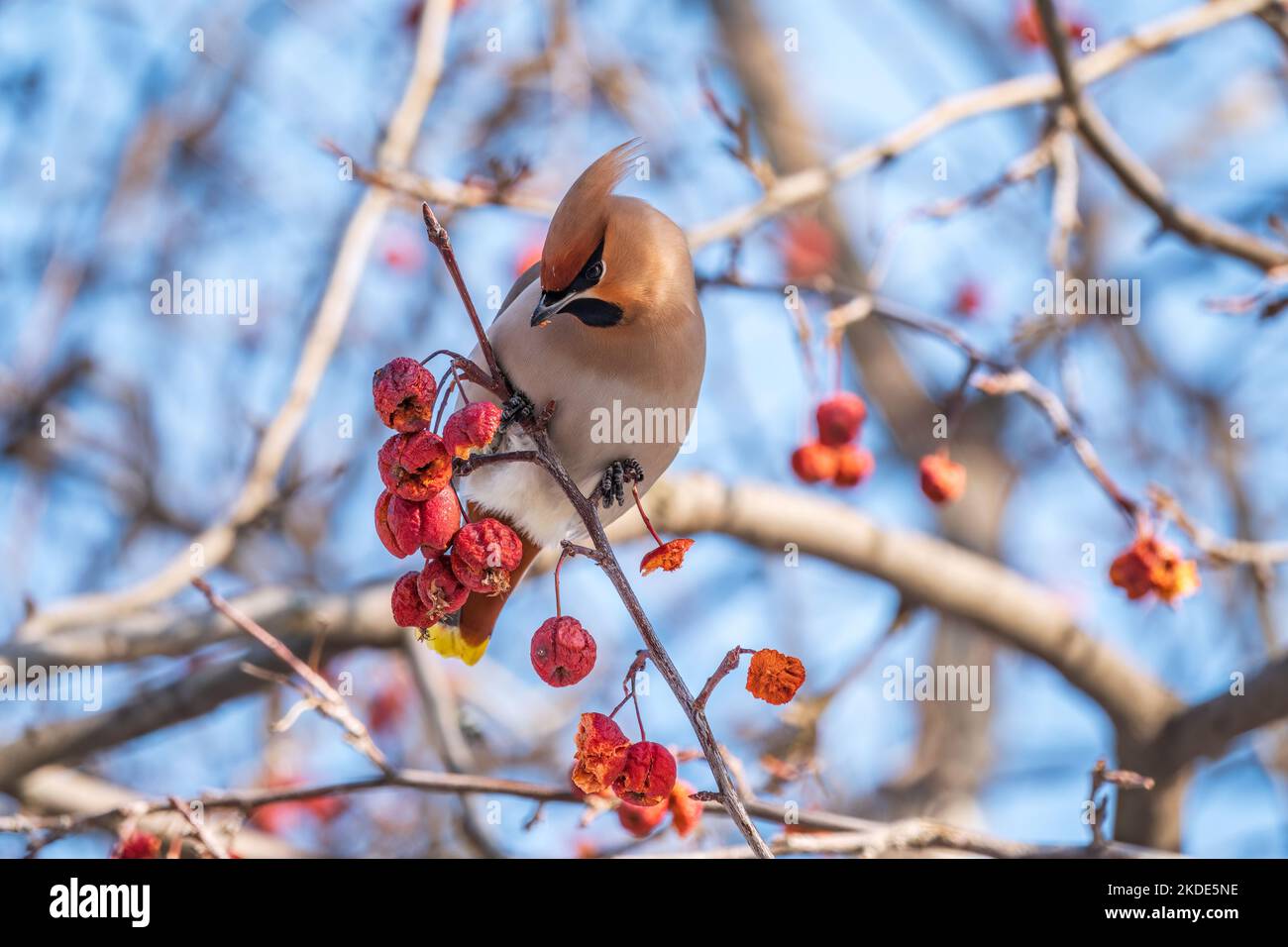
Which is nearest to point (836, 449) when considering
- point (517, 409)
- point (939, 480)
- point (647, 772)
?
point (939, 480)

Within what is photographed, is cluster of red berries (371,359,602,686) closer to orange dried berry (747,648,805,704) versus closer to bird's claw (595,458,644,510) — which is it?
orange dried berry (747,648,805,704)

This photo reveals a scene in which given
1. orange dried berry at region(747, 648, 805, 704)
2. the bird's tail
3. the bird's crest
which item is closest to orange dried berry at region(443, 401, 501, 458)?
the bird's crest

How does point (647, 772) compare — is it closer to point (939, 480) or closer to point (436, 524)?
point (436, 524)

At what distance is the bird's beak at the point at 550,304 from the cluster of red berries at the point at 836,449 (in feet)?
3.88

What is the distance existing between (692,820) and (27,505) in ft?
9.42

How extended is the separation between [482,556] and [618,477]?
48 centimetres

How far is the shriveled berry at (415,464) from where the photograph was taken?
4.54 feet

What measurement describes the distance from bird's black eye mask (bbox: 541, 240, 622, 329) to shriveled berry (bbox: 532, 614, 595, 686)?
40 centimetres

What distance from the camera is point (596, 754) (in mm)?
1472

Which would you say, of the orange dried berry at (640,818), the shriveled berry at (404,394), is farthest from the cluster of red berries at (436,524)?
the orange dried berry at (640,818)

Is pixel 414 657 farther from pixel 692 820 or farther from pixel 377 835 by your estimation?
pixel 377 835

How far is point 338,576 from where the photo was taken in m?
4.57

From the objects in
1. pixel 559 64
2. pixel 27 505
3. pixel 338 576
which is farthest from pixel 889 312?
pixel 27 505

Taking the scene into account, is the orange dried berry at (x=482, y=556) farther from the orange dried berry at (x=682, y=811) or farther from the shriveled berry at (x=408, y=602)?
the orange dried berry at (x=682, y=811)
